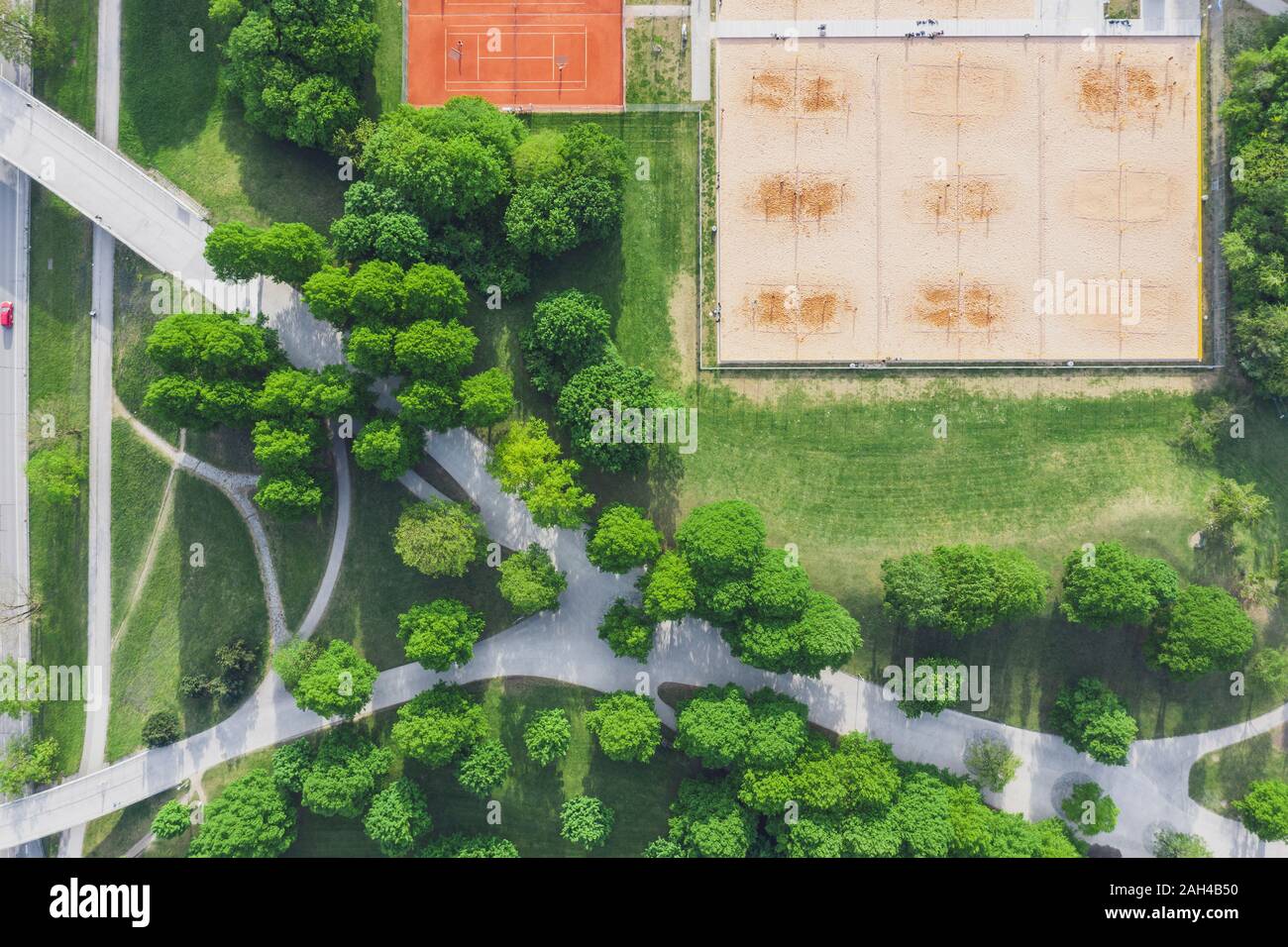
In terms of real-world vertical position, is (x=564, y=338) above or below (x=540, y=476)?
above

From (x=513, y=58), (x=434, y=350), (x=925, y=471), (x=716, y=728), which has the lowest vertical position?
(x=716, y=728)

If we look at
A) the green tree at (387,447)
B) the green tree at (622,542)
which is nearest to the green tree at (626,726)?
the green tree at (622,542)

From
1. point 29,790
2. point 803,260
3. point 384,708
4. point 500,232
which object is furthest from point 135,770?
point 803,260

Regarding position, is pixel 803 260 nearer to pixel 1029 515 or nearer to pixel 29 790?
pixel 1029 515

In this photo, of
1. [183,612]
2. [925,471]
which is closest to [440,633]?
[183,612]

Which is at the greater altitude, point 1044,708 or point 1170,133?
point 1170,133

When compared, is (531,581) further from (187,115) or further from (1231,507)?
(1231,507)
